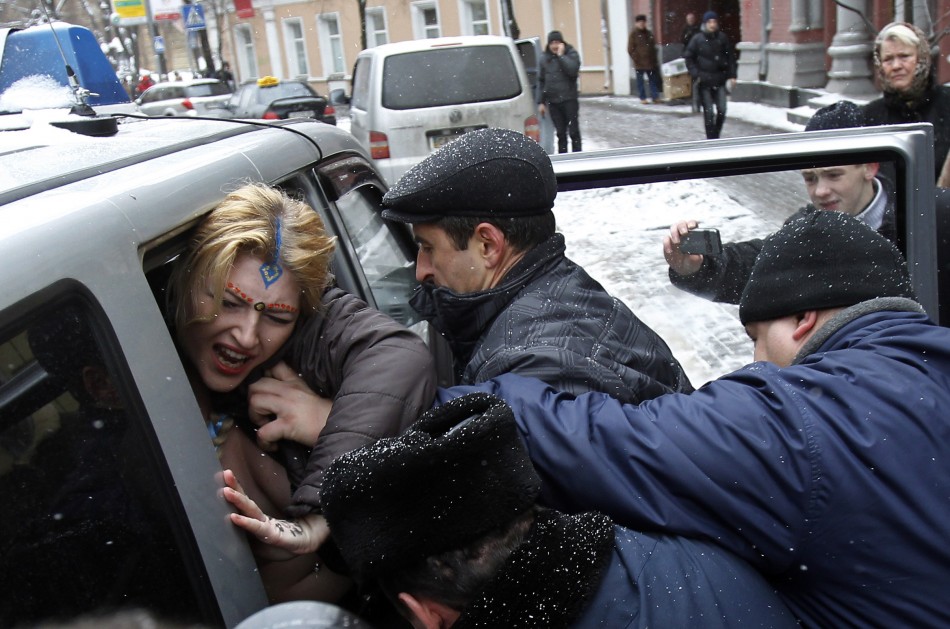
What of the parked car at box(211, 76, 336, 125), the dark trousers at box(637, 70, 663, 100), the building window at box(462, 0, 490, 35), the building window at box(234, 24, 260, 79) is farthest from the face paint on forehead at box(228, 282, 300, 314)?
the building window at box(234, 24, 260, 79)

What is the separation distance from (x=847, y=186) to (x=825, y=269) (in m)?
1.05

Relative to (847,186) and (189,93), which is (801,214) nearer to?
(847,186)

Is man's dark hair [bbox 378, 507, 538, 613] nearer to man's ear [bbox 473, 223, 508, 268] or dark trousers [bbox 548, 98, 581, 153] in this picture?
man's ear [bbox 473, 223, 508, 268]

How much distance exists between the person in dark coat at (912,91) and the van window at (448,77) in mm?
5833

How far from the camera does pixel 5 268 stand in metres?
1.08

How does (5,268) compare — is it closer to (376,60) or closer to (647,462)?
(647,462)

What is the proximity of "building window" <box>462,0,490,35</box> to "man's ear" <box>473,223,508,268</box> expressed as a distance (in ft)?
105

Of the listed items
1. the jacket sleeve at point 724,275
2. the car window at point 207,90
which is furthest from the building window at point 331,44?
the jacket sleeve at point 724,275

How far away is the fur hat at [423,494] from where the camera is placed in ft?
3.80

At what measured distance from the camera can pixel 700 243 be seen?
8.38ft

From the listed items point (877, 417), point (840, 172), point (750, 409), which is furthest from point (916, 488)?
point (840, 172)

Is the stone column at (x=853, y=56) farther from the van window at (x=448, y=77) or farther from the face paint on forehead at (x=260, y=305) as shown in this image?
the face paint on forehead at (x=260, y=305)

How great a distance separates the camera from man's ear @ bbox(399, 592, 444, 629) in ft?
3.98

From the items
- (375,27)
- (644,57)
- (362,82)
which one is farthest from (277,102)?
(375,27)
